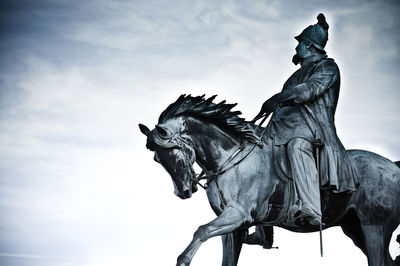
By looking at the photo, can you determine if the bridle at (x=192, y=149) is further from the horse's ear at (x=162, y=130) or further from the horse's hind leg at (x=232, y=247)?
the horse's hind leg at (x=232, y=247)

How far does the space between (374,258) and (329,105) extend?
2189 millimetres

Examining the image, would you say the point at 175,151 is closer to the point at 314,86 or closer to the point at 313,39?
the point at 314,86

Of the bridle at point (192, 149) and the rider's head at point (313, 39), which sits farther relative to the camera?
the rider's head at point (313, 39)

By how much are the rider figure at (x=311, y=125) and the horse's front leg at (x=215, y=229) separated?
0.89 m

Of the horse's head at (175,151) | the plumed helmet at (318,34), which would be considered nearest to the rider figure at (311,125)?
the plumed helmet at (318,34)

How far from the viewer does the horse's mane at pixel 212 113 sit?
942cm

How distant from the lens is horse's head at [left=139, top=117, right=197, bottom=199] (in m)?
9.12

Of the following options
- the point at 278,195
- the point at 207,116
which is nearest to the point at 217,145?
the point at 207,116

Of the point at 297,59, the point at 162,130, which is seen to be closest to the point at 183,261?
the point at 162,130

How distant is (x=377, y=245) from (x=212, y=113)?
9.28ft

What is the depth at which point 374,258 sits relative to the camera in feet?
31.5

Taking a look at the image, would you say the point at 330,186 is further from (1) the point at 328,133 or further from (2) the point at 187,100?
(2) the point at 187,100

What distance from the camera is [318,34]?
10578 mm

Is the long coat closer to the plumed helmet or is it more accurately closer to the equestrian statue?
the equestrian statue
